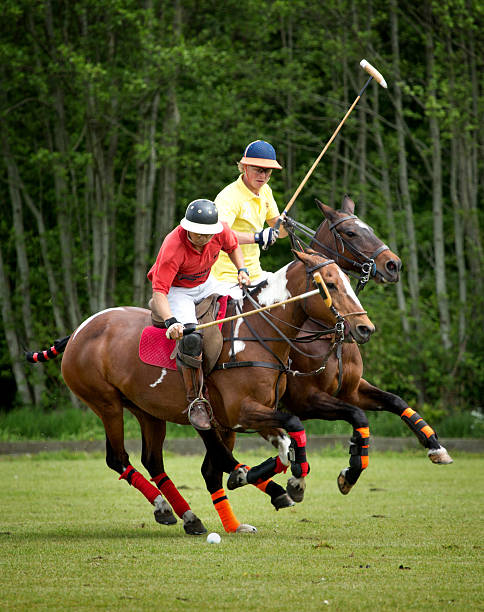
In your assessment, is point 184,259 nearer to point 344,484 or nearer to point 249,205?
point 249,205

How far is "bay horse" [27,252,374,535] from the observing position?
21.9ft

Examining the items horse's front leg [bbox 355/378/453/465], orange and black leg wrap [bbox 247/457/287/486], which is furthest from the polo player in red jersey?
horse's front leg [bbox 355/378/453/465]

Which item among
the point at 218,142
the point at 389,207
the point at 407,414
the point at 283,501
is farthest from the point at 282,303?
the point at 218,142

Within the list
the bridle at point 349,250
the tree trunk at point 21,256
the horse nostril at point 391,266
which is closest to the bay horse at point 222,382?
the bridle at point 349,250

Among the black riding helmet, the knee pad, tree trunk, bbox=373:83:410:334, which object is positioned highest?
the black riding helmet

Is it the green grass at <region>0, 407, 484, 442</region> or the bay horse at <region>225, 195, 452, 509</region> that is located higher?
the bay horse at <region>225, 195, 452, 509</region>

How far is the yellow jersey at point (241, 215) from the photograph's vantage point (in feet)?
25.5

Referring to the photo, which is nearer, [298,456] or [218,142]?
[298,456]

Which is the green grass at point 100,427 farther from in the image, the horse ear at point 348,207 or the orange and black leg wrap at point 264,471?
the orange and black leg wrap at point 264,471

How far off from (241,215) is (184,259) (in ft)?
3.12

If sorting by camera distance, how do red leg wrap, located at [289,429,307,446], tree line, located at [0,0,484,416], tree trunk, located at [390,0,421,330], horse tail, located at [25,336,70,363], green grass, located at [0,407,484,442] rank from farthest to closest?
tree trunk, located at [390,0,421,330] < tree line, located at [0,0,484,416] < green grass, located at [0,407,484,442] < horse tail, located at [25,336,70,363] < red leg wrap, located at [289,429,307,446]

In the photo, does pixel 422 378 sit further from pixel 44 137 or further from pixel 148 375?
pixel 148 375

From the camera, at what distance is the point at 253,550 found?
6.43 metres

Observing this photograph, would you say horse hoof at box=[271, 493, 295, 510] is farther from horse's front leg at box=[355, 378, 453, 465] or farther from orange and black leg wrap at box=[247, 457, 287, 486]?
horse's front leg at box=[355, 378, 453, 465]
